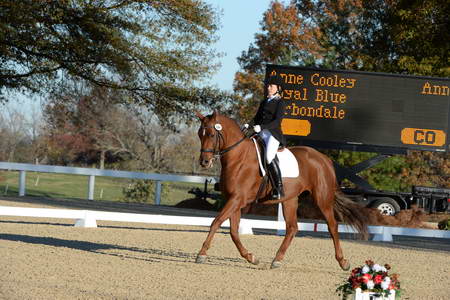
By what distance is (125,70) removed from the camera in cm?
2431

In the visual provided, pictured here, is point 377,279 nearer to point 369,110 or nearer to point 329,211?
point 329,211

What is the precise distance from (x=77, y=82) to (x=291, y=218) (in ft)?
48.4

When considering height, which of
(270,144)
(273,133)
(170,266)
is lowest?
(170,266)

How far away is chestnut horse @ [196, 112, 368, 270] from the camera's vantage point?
37.7 feet

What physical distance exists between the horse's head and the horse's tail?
2.47 metres

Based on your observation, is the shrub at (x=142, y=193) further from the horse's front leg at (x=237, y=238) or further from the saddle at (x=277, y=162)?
the horse's front leg at (x=237, y=238)

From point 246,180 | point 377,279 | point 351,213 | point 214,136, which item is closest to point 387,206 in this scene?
point 351,213

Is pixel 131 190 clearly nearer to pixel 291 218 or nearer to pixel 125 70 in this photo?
pixel 125 70

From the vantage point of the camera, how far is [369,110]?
2125 centimetres

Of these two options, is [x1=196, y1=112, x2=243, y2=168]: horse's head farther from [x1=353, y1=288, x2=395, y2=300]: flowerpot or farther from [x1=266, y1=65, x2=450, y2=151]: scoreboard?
[x1=266, y1=65, x2=450, y2=151]: scoreboard

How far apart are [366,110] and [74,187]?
→ 32.3m

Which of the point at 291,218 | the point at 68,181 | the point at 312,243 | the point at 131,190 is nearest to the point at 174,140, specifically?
the point at 68,181

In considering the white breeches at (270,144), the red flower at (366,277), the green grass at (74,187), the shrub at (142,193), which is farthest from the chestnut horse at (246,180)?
the green grass at (74,187)

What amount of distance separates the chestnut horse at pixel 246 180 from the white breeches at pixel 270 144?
219 mm
